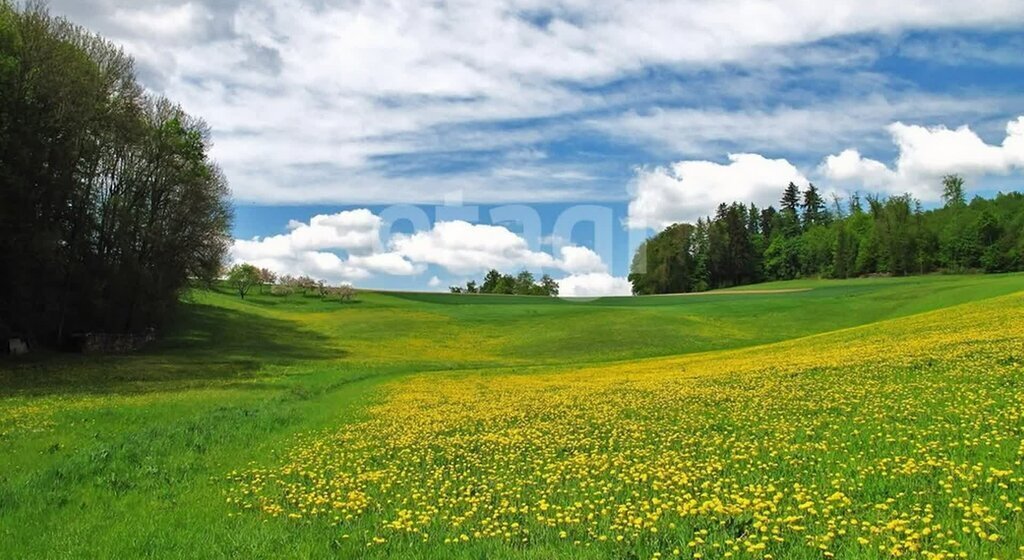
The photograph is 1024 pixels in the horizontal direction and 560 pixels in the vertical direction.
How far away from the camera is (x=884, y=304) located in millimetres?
75375

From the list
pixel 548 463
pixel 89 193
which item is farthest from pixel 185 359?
pixel 548 463

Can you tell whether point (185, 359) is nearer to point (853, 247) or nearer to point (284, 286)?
point (284, 286)

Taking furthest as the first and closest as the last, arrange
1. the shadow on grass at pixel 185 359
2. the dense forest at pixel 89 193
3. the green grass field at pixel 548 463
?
the dense forest at pixel 89 193, the shadow on grass at pixel 185 359, the green grass field at pixel 548 463

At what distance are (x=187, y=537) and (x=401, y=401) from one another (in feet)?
57.8

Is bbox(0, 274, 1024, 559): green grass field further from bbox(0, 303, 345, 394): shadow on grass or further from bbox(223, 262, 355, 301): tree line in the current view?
bbox(223, 262, 355, 301): tree line

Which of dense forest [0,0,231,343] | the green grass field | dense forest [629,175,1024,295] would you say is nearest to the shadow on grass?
the green grass field

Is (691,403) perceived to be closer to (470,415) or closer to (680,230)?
(470,415)

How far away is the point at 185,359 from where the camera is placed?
49.0m

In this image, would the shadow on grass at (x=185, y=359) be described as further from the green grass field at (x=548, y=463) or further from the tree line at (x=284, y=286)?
the tree line at (x=284, y=286)

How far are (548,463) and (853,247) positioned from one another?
16888 centimetres

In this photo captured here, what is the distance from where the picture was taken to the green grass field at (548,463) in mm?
8367

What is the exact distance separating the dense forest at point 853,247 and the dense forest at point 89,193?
13043cm

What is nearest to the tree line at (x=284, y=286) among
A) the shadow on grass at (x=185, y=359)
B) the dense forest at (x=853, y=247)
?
the shadow on grass at (x=185, y=359)

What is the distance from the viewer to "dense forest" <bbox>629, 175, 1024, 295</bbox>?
138 metres
